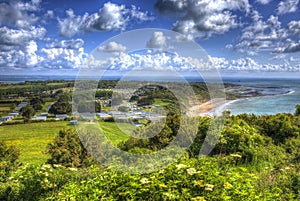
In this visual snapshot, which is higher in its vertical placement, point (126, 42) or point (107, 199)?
point (126, 42)

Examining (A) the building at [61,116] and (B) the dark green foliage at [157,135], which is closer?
(B) the dark green foliage at [157,135]

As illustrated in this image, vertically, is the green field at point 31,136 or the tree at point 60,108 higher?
the tree at point 60,108

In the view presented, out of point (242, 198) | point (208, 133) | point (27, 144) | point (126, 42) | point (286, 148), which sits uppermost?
point (126, 42)

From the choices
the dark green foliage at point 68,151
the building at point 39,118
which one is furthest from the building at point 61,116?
the dark green foliage at point 68,151

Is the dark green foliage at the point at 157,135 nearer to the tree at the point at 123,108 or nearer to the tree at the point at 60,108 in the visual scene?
the tree at the point at 123,108

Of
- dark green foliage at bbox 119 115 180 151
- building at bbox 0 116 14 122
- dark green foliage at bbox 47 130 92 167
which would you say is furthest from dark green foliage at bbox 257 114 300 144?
building at bbox 0 116 14 122

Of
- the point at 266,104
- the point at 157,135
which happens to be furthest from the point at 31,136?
the point at 266,104

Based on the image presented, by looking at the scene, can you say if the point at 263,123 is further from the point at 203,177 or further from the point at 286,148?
the point at 203,177

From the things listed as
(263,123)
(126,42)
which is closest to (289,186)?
(126,42)

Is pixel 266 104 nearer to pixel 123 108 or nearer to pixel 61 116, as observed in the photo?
pixel 61 116
